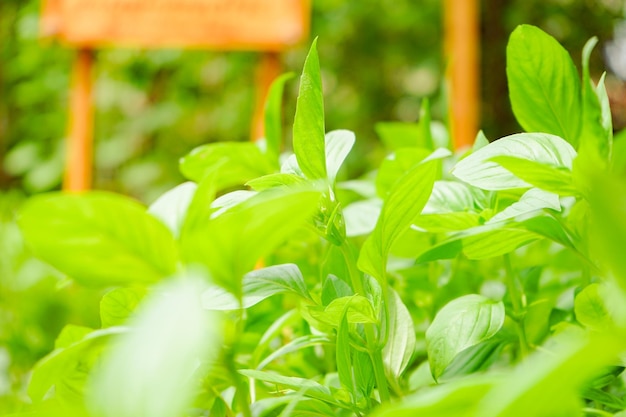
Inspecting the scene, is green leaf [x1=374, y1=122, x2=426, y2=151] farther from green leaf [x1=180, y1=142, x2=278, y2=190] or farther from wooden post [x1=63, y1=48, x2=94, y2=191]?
wooden post [x1=63, y1=48, x2=94, y2=191]

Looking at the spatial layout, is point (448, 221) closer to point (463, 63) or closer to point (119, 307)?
point (119, 307)

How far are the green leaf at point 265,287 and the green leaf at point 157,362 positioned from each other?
7 centimetres

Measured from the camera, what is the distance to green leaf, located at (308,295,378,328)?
0.22 metres

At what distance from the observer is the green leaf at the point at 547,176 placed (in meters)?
0.21

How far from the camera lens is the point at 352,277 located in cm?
24

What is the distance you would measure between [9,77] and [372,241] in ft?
8.84

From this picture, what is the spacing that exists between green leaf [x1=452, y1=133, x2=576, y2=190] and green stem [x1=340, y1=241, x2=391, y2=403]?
0.04 m

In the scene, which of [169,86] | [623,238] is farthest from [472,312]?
[169,86]

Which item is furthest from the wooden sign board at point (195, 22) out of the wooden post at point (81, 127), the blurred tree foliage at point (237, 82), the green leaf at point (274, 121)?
the green leaf at point (274, 121)

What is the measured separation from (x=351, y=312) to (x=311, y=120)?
0.06 meters

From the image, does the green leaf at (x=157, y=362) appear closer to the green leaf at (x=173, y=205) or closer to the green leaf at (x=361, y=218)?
the green leaf at (x=173, y=205)

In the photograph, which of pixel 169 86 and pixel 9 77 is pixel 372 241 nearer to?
pixel 169 86

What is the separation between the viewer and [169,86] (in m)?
2.28

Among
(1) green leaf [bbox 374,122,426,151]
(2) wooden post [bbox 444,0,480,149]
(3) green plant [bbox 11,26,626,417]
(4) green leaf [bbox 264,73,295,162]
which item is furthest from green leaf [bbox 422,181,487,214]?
(2) wooden post [bbox 444,0,480,149]
